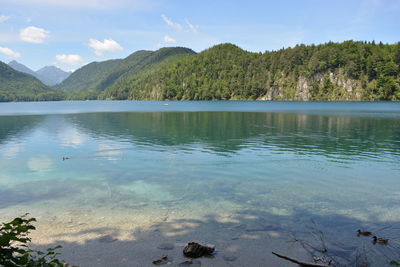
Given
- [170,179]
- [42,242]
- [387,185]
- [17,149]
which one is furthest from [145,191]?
[17,149]

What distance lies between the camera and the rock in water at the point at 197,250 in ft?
36.8

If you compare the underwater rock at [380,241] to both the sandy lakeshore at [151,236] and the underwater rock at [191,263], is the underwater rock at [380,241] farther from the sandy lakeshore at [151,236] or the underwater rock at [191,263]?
the underwater rock at [191,263]

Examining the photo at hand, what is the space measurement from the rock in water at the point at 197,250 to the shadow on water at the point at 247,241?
27 centimetres

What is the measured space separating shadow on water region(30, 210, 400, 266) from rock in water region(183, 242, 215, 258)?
27cm

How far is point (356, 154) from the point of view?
34.9m

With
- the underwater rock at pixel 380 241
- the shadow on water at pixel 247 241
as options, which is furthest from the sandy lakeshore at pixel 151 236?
the underwater rock at pixel 380 241

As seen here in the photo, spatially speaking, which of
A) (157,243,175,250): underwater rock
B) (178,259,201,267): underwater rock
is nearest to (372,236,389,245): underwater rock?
(178,259,201,267): underwater rock

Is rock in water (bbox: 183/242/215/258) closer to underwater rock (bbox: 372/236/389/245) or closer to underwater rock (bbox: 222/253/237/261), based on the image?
underwater rock (bbox: 222/253/237/261)

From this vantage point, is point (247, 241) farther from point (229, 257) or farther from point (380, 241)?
point (380, 241)

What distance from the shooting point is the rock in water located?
11.2 metres

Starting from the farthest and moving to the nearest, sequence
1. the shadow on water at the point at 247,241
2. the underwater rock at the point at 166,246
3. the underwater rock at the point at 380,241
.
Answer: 1. the underwater rock at the point at 380,241
2. the underwater rock at the point at 166,246
3. the shadow on water at the point at 247,241

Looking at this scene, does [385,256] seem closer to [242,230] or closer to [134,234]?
[242,230]

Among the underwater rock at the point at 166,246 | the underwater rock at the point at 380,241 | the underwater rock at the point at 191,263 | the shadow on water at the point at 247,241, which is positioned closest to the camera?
the underwater rock at the point at 191,263

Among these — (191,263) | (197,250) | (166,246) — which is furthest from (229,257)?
(166,246)
